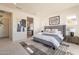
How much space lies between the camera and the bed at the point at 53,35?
2647 mm

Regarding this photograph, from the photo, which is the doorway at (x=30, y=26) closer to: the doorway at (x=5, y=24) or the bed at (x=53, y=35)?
the bed at (x=53, y=35)

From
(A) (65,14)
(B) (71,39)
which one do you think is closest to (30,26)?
(A) (65,14)

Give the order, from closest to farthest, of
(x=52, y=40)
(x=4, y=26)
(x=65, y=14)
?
(x=4, y=26) < (x=65, y=14) < (x=52, y=40)

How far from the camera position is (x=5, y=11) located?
2.31 metres

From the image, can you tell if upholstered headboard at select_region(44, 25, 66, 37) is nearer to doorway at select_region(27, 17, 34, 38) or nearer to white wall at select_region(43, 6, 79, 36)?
white wall at select_region(43, 6, 79, 36)

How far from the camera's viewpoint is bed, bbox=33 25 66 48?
265cm

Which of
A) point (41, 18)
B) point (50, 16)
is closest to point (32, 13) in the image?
point (41, 18)

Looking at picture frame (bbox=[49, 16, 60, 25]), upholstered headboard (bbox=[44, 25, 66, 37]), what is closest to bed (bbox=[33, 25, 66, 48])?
upholstered headboard (bbox=[44, 25, 66, 37])

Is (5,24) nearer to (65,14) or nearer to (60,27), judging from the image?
(60,27)

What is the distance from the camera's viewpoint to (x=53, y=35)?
3027 millimetres

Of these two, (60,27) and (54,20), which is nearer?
(54,20)

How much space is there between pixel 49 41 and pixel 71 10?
4.67 ft

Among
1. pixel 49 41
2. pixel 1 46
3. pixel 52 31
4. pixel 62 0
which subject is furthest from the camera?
pixel 49 41
